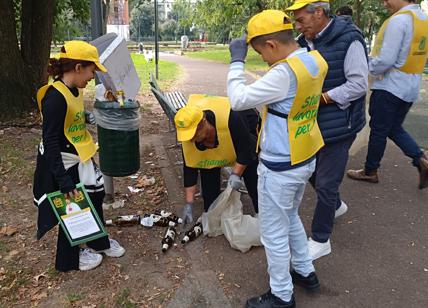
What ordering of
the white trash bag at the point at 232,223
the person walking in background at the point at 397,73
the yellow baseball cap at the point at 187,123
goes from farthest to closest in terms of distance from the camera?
the person walking in background at the point at 397,73
the white trash bag at the point at 232,223
the yellow baseball cap at the point at 187,123

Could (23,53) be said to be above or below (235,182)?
above

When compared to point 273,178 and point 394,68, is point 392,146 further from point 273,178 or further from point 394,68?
point 273,178

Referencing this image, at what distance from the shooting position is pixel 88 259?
3.28 meters

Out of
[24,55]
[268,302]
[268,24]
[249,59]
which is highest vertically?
[268,24]

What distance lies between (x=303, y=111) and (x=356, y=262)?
1450 millimetres

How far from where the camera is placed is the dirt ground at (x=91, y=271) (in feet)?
9.61

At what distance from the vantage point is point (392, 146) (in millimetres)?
6234

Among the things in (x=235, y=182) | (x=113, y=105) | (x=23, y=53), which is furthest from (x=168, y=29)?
(x=235, y=182)

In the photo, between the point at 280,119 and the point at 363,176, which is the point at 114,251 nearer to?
the point at 280,119

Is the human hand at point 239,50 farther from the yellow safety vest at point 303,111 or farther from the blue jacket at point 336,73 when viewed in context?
the blue jacket at point 336,73

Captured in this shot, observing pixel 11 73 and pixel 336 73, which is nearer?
pixel 336 73

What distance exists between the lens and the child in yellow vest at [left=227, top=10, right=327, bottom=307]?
2.23m

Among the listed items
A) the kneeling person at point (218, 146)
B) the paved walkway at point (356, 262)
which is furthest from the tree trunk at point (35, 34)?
the kneeling person at point (218, 146)

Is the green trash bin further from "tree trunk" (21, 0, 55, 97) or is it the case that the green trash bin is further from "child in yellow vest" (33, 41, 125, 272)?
"tree trunk" (21, 0, 55, 97)
